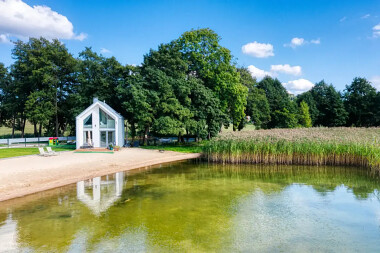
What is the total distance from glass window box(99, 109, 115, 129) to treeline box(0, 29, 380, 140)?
273 cm

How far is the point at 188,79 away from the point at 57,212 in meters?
25.7

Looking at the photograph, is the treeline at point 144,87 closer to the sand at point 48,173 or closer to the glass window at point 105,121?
the glass window at point 105,121

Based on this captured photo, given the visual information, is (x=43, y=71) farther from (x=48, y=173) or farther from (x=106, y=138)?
(x=48, y=173)

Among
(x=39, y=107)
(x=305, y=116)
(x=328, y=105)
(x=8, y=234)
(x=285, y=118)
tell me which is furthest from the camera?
(x=328, y=105)

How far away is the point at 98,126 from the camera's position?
29.5 meters

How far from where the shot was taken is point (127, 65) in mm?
32719

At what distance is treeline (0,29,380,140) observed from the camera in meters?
29.2

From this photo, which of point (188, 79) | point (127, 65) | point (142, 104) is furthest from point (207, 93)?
point (127, 65)

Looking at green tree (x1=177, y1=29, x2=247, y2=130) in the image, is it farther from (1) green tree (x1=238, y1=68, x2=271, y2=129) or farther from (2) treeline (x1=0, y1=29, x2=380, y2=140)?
(1) green tree (x1=238, y1=68, x2=271, y2=129)

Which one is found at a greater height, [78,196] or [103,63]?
[103,63]

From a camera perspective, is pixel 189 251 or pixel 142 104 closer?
pixel 189 251

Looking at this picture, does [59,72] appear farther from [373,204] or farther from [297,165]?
[373,204]

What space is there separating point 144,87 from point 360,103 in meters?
46.6

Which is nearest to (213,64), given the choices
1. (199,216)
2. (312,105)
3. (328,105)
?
(199,216)
